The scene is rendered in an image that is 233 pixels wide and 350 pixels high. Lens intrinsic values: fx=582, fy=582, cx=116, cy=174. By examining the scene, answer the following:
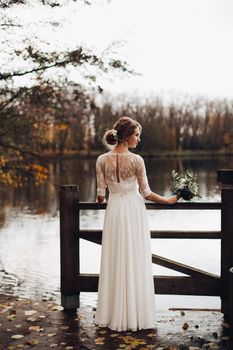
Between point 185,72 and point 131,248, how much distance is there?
106 m

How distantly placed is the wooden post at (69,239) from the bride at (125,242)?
0.67m

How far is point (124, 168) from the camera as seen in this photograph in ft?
19.0

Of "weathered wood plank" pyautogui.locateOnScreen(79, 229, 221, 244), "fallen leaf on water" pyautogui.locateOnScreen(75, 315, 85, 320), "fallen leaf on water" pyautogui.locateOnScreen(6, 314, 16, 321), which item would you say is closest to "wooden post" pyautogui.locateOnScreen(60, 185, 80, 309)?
"weathered wood plank" pyautogui.locateOnScreen(79, 229, 221, 244)

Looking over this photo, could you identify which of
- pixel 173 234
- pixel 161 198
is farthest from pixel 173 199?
pixel 173 234

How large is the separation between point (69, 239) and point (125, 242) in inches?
36.8

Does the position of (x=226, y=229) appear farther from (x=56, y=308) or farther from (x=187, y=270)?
(x=56, y=308)

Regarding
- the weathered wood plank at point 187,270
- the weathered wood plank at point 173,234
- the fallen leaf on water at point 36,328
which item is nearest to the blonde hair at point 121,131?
the weathered wood plank at point 173,234

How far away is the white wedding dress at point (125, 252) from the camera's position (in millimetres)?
5754

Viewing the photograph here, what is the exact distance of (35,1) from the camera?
1089 cm

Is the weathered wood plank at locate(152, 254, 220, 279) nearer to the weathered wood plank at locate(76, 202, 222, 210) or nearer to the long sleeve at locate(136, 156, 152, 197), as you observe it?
the weathered wood plank at locate(76, 202, 222, 210)

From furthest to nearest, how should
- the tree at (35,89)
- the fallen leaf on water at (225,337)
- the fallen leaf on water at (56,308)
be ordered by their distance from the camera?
the tree at (35,89), the fallen leaf on water at (56,308), the fallen leaf on water at (225,337)

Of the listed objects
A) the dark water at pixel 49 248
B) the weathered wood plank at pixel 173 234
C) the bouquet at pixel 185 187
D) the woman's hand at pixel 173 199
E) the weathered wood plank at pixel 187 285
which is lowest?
the dark water at pixel 49 248

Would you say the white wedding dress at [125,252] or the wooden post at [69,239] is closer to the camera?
the white wedding dress at [125,252]

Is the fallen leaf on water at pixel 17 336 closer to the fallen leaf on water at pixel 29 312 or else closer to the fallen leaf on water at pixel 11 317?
the fallen leaf on water at pixel 11 317
